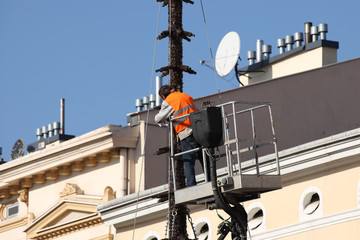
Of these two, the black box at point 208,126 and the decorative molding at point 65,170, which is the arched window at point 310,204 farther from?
the decorative molding at point 65,170

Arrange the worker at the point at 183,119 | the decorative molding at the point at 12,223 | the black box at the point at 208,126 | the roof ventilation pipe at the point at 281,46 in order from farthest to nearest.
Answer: the roof ventilation pipe at the point at 281,46
the decorative molding at the point at 12,223
the worker at the point at 183,119
the black box at the point at 208,126

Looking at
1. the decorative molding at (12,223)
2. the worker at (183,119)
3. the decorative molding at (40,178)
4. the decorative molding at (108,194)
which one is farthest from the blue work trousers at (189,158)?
the decorative molding at (12,223)

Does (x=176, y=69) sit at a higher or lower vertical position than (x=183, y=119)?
higher

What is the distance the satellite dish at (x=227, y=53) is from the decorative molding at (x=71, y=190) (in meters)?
5.28

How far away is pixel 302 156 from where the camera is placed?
24.0m

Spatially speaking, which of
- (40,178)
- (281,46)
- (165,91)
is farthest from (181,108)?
(281,46)

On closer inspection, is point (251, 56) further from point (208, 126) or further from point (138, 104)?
point (208, 126)

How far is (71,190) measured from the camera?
107 feet

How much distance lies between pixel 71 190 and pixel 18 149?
9318mm

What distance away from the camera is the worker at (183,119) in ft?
57.9

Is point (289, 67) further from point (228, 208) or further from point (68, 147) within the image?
point (228, 208)

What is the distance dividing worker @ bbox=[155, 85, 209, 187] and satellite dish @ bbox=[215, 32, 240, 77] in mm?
13476

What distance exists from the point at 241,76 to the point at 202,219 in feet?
34.1

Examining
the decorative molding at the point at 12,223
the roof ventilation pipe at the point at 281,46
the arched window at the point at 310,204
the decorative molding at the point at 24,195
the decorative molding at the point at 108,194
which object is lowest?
the arched window at the point at 310,204
